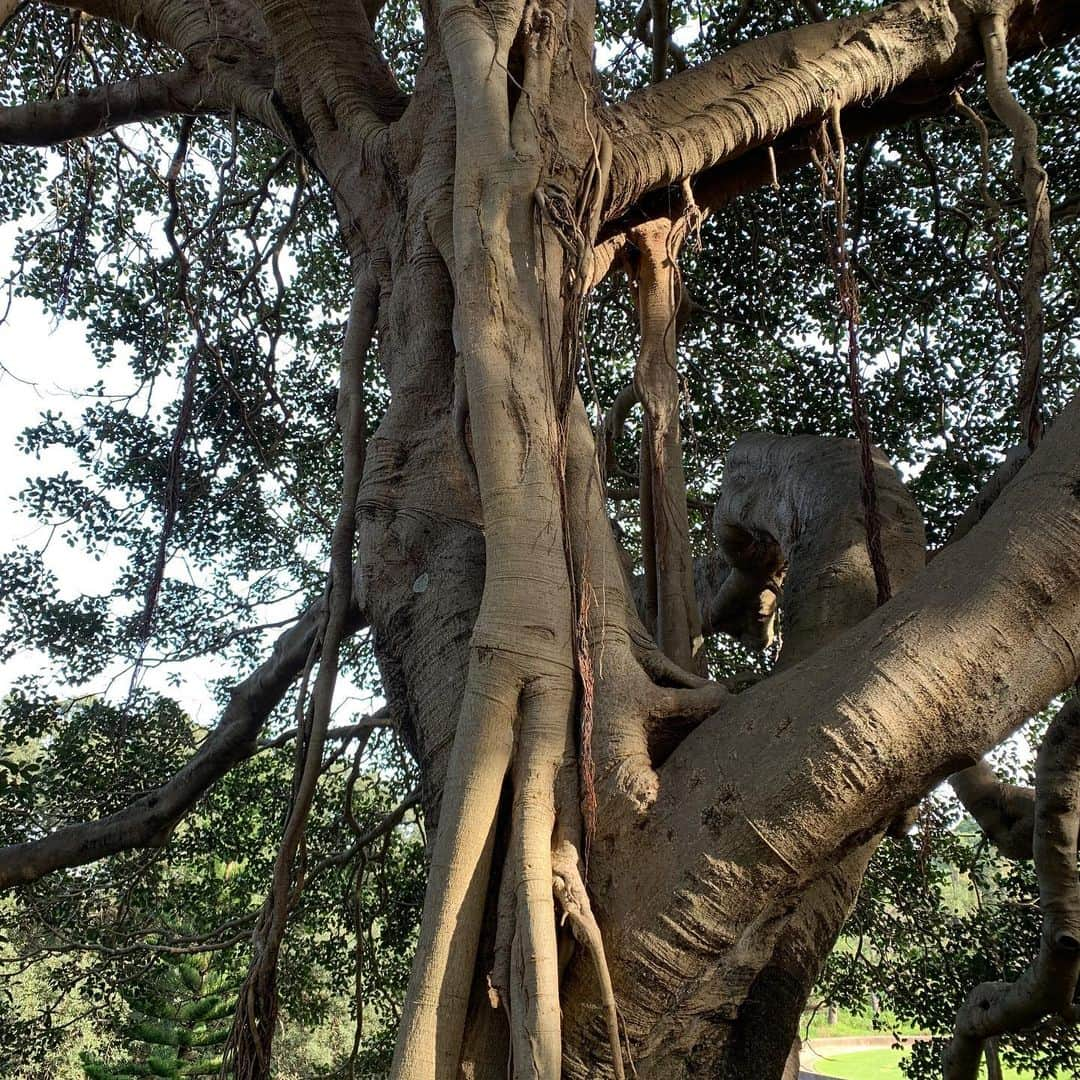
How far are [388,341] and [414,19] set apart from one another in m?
4.76

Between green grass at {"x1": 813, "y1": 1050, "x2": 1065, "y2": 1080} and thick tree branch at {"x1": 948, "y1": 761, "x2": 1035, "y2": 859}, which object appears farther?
green grass at {"x1": 813, "y1": 1050, "x2": 1065, "y2": 1080}

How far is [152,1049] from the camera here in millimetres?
8688

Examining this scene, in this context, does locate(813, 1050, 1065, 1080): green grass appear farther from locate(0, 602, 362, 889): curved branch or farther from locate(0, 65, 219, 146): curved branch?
locate(0, 65, 219, 146): curved branch

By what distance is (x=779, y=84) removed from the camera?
9.05 feet

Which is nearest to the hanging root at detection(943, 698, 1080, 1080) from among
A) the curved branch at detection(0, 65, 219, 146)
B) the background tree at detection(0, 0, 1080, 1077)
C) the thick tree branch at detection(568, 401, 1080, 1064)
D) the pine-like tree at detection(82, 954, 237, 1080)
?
the background tree at detection(0, 0, 1080, 1077)

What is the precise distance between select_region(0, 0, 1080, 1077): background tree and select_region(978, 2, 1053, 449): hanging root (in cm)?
1

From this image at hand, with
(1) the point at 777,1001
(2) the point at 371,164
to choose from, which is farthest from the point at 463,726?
(2) the point at 371,164

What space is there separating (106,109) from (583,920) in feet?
11.1

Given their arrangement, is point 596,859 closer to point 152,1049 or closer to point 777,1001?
point 777,1001

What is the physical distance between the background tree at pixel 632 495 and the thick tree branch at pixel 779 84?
13 millimetres

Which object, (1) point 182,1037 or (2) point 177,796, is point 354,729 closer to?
(2) point 177,796

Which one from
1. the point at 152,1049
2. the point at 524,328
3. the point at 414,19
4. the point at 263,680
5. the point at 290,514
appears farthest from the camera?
the point at 152,1049

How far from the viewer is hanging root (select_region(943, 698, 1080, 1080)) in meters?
3.09

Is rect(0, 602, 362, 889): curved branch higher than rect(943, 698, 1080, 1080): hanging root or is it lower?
higher
